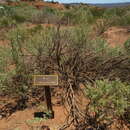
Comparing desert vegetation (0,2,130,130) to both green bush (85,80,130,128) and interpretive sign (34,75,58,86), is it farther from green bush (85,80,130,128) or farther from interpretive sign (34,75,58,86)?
green bush (85,80,130,128)

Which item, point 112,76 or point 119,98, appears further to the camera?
point 112,76

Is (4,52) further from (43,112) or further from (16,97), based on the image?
(43,112)

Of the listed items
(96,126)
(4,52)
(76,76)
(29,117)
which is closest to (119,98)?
(96,126)

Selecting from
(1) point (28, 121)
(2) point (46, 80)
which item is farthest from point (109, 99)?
(1) point (28, 121)

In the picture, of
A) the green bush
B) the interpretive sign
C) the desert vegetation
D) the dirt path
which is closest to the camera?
the green bush

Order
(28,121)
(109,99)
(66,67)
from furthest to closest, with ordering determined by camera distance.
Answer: (66,67)
(28,121)
(109,99)

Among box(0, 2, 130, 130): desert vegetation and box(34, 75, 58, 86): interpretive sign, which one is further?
box(0, 2, 130, 130): desert vegetation

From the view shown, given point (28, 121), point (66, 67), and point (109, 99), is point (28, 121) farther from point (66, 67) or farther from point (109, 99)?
point (109, 99)

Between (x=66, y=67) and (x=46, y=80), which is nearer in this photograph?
(x=46, y=80)

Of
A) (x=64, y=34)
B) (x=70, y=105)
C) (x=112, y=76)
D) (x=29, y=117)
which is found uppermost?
(x=64, y=34)

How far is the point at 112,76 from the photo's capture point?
5219mm

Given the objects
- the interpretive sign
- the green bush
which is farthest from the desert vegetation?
the green bush

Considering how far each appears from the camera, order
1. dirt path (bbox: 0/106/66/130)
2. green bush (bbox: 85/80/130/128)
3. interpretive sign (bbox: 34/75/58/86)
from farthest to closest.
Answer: dirt path (bbox: 0/106/66/130)
interpretive sign (bbox: 34/75/58/86)
green bush (bbox: 85/80/130/128)

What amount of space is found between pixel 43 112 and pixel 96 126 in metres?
1.12
